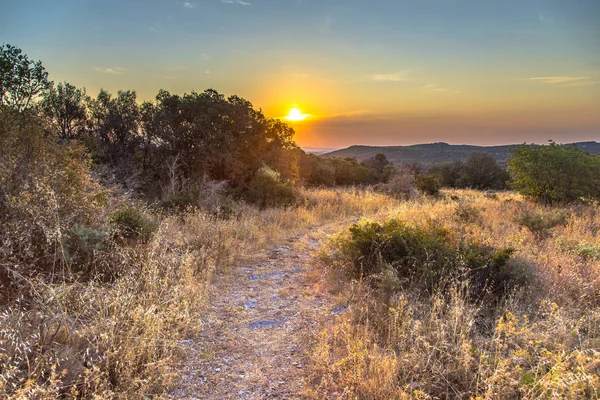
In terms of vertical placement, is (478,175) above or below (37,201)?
above

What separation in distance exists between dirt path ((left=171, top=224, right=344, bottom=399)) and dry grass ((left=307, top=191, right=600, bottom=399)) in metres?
0.33

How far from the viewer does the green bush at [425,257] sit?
4.92 metres

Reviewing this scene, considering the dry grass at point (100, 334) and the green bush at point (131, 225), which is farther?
the green bush at point (131, 225)

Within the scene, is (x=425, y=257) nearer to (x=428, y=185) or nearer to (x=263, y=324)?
(x=263, y=324)

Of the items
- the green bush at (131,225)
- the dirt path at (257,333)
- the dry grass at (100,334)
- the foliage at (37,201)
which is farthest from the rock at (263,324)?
the green bush at (131,225)

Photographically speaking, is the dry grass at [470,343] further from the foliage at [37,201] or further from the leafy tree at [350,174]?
the leafy tree at [350,174]

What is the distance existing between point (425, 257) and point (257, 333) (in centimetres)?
297

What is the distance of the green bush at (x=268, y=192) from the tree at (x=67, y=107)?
7292mm

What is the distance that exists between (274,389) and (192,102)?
14.7m

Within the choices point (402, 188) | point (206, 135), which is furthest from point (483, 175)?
point (206, 135)

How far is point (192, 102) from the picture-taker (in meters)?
15.4

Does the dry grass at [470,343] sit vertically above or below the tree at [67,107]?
below

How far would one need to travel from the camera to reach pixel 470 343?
3359 mm

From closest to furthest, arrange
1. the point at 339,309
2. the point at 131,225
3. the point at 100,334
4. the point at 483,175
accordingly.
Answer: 1. the point at 100,334
2. the point at 339,309
3. the point at 131,225
4. the point at 483,175
